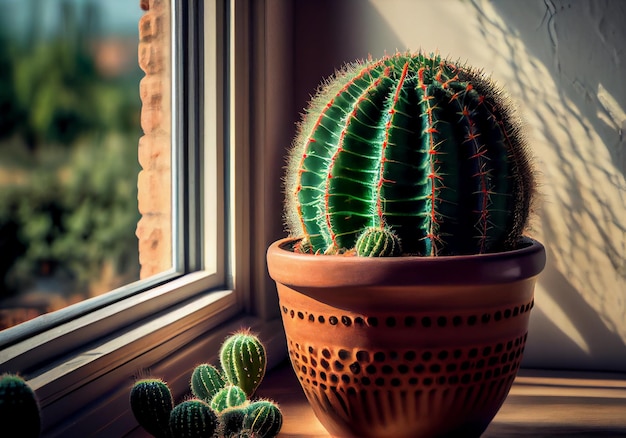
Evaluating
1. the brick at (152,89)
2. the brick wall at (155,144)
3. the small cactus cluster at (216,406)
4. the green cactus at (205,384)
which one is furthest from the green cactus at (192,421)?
the brick at (152,89)

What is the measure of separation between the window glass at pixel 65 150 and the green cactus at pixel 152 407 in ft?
0.74

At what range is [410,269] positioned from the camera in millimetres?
783

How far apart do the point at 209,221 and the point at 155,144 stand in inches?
7.2

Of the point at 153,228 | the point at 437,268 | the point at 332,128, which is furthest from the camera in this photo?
the point at 153,228

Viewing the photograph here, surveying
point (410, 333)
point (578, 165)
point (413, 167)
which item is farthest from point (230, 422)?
point (578, 165)

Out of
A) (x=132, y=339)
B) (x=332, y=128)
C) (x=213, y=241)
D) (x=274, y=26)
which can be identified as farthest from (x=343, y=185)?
(x=274, y=26)

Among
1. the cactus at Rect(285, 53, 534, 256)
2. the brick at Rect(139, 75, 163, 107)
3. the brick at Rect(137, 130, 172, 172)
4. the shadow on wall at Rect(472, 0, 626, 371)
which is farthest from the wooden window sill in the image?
the brick at Rect(139, 75, 163, 107)

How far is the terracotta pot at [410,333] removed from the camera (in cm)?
79

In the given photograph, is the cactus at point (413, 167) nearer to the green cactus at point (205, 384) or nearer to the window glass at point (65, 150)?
the green cactus at point (205, 384)

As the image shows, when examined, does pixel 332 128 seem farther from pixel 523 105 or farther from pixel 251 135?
pixel 523 105

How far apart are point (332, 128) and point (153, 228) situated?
1.50ft

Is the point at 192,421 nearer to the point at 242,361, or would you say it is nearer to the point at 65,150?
the point at 242,361

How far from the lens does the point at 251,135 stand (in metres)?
1.34

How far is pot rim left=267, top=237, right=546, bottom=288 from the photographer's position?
0.78 meters
